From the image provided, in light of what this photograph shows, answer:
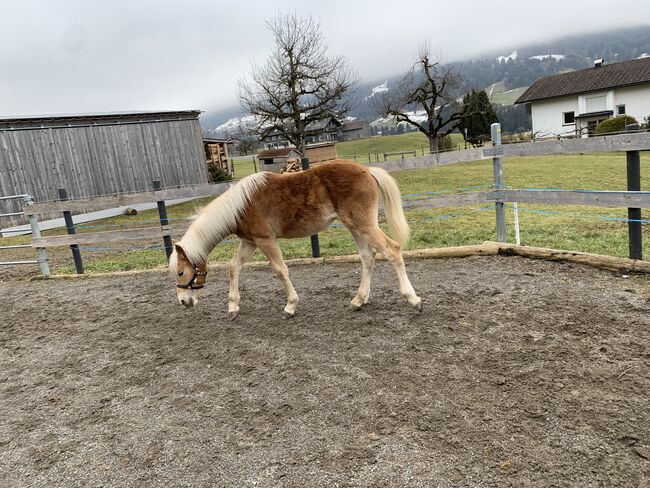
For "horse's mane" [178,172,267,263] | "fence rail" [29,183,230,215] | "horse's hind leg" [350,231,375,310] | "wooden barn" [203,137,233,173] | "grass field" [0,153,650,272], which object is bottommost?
"grass field" [0,153,650,272]

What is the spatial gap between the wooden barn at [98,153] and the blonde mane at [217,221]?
49.8ft

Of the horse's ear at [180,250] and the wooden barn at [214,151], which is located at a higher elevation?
the wooden barn at [214,151]

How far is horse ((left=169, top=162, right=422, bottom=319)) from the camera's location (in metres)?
4.21

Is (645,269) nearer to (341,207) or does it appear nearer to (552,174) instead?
(341,207)

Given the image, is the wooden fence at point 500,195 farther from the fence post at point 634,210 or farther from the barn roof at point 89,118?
the barn roof at point 89,118

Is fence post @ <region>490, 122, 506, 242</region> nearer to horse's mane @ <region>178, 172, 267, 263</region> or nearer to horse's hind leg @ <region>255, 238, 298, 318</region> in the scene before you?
horse's hind leg @ <region>255, 238, 298, 318</region>

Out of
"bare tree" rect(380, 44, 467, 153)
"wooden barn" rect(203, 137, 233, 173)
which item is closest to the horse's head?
"wooden barn" rect(203, 137, 233, 173)

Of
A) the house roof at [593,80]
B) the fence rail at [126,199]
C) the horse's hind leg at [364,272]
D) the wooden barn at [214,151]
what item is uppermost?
the house roof at [593,80]

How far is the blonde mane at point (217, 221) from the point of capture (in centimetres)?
429

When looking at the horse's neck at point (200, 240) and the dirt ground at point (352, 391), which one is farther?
the horse's neck at point (200, 240)

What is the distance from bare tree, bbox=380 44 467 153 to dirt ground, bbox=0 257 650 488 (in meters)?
31.0

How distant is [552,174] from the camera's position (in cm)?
1717

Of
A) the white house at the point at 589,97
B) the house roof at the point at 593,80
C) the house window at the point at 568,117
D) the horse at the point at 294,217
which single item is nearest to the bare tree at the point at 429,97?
the white house at the point at 589,97

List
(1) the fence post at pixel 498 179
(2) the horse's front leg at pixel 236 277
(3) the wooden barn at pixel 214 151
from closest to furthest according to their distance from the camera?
(2) the horse's front leg at pixel 236 277, (1) the fence post at pixel 498 179, (3) the wooden barn at pixel 214 151
